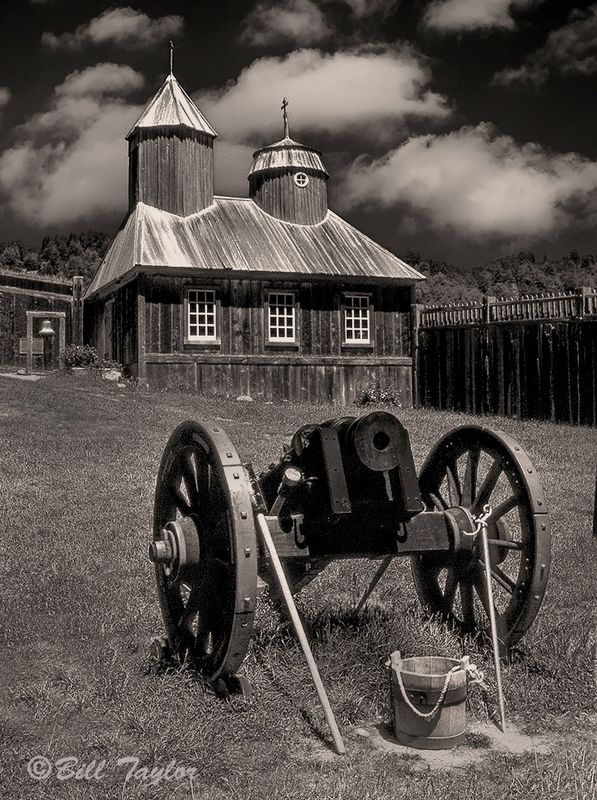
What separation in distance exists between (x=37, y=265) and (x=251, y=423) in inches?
2096

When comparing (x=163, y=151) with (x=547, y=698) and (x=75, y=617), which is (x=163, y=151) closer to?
(x=75, y=617)

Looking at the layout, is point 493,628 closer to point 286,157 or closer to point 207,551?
point 207,551

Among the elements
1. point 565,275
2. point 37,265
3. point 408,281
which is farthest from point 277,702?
point 565,275

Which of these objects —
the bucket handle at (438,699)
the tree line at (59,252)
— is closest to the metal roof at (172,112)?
the bucket handle at (438,699)

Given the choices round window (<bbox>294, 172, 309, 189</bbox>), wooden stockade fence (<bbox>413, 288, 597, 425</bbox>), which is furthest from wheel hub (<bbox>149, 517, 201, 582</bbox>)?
round window (<bbox>294, 172, 309, 189</bbox>)

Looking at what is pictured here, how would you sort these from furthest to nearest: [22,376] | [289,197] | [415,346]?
[289,197], [415,346], [22,376]

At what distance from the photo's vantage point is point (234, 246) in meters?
22.5

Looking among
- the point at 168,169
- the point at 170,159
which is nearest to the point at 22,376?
the point at 168,169

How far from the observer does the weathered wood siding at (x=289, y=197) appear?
24.6 metres

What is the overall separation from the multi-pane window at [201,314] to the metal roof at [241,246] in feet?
2.59

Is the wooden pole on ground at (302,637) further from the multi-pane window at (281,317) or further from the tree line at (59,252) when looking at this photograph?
A: the tree line at (59,252)

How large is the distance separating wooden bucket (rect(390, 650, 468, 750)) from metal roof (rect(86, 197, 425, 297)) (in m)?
17.6

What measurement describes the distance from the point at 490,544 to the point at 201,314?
17.4 m

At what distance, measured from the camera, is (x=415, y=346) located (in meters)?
23.3
